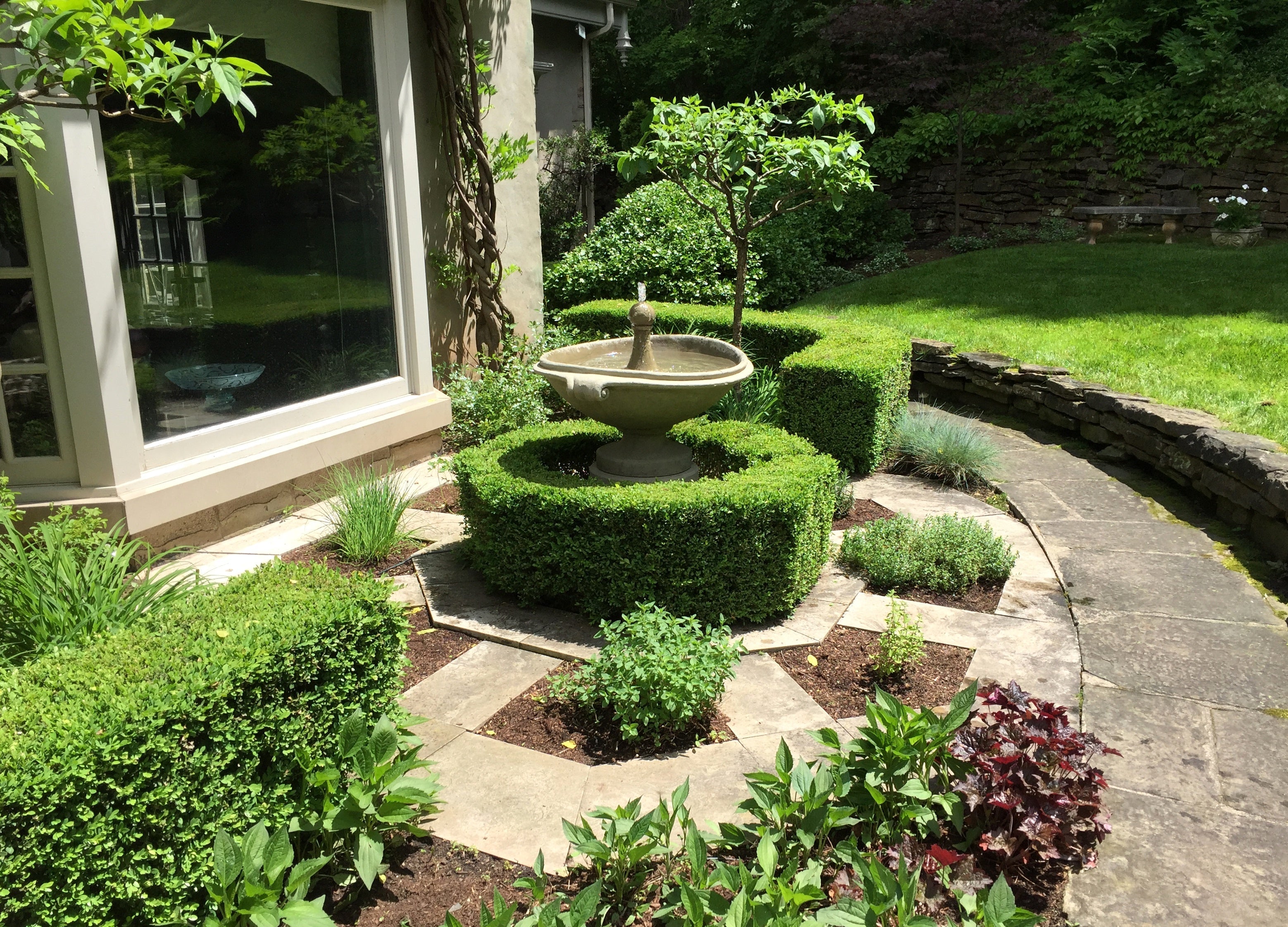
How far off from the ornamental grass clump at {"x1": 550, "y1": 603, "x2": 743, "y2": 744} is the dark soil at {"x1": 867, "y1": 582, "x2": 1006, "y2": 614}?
1.39 m

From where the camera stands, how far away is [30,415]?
4914mm

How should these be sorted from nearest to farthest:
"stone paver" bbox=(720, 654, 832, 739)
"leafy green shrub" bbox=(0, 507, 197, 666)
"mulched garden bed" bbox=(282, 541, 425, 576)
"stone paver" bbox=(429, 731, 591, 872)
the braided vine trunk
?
"stone paver" bbox=(429, 731, 591, 872) → "leafy green shrub" bbox=(0, 507, 197, 666) → "stone paver" bbox=(720, 654, 832, 739) → "mulched garden bed" bbox=(282, 541, 425, 576) → the braided vine trunk

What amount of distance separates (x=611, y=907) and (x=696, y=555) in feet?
6.37

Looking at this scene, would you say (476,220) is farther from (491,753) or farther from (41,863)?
(41,863)

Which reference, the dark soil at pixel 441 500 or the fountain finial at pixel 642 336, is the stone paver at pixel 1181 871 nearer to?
the fountain finial at pixel 642 336

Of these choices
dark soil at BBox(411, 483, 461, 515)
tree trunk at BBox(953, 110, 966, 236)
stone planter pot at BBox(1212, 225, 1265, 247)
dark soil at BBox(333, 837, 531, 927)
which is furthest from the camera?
tree trunk at BBox(953, 110, 966, 236)

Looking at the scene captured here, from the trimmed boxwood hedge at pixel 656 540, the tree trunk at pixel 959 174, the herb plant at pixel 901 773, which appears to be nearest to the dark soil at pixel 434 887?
the herb plant at pixel 901 773

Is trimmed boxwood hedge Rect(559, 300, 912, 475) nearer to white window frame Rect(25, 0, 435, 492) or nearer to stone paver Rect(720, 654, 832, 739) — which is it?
stone paver Rect(720, 654, 832, 739)

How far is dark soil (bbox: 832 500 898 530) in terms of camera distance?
603 centimetres

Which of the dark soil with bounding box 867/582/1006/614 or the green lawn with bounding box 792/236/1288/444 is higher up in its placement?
the green lawn with bounding box 792/236/1288/444

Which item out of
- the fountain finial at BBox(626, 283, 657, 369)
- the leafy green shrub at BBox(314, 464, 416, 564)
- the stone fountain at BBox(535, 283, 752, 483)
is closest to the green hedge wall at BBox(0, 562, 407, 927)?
the leafy green shrub at BBox(314, 464, 416, 564)

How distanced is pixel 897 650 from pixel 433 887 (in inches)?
85.6

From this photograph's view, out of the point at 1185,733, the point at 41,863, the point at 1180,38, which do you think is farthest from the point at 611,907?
the point at 1180,38

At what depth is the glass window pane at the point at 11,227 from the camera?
4.65 m
